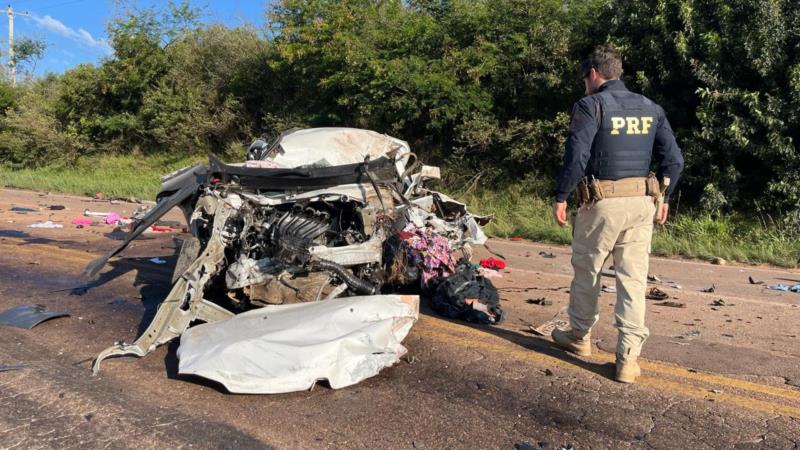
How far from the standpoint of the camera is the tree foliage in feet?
32.7

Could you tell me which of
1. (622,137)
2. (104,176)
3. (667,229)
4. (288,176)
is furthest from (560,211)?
(104,176)

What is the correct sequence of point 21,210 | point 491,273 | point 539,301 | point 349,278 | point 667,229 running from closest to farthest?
point 349,278
point 539,301
point 491,273
point 667,229
point 21,210

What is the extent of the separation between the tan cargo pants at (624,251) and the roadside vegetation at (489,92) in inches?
218

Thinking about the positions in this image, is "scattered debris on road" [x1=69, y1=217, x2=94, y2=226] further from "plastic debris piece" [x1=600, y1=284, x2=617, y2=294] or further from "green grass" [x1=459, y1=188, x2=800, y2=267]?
"plastic debris piece" [x1=600, y1=284, x2=617, y2=294]

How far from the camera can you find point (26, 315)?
5199mm

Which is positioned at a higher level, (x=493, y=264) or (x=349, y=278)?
(x=349, y=278)

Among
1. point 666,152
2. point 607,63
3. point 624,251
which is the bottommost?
point 624,251

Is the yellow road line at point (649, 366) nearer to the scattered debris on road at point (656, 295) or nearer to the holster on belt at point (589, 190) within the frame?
the holster on belt at point (589, 190)

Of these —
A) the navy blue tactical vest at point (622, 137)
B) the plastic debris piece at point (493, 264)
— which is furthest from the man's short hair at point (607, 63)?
the plastic debris piece at point (493, 264)

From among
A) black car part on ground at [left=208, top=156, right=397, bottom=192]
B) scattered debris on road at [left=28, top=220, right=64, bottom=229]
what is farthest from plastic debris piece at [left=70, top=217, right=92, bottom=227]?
black car part on ground at [left=208, top=156, right=397, bottom=192]

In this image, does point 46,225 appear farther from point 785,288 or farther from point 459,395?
point 785,288

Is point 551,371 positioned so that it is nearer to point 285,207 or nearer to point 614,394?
point 614,394

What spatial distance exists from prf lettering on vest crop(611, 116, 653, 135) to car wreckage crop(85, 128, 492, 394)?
5.79 feet

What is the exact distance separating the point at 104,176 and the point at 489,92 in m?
14.7
